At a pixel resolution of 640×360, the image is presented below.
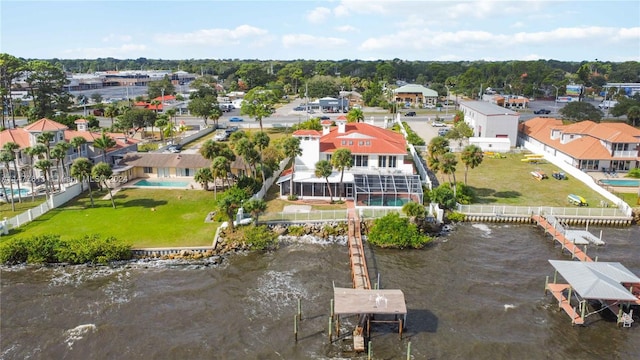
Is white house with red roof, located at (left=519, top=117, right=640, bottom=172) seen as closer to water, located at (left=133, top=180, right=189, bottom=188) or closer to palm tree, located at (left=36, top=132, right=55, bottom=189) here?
water, located at (left=133, top=180, right=189, bottom=188)

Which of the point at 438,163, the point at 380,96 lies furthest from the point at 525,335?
the point at 380,96

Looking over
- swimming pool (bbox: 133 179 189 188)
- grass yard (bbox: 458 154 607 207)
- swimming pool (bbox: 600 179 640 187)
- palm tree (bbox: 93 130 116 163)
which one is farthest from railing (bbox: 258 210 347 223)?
swimming pool (bbox: 600 179 640 187)

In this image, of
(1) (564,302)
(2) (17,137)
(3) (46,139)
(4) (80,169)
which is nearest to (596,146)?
(1) (564,302)

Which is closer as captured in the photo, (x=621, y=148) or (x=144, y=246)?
(x=144, y=246)

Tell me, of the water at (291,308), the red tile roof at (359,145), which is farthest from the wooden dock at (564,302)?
the red tile roof at (359,145)

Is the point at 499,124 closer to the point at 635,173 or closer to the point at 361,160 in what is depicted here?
the point at 635,173

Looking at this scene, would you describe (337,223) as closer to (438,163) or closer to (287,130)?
(438,163)
